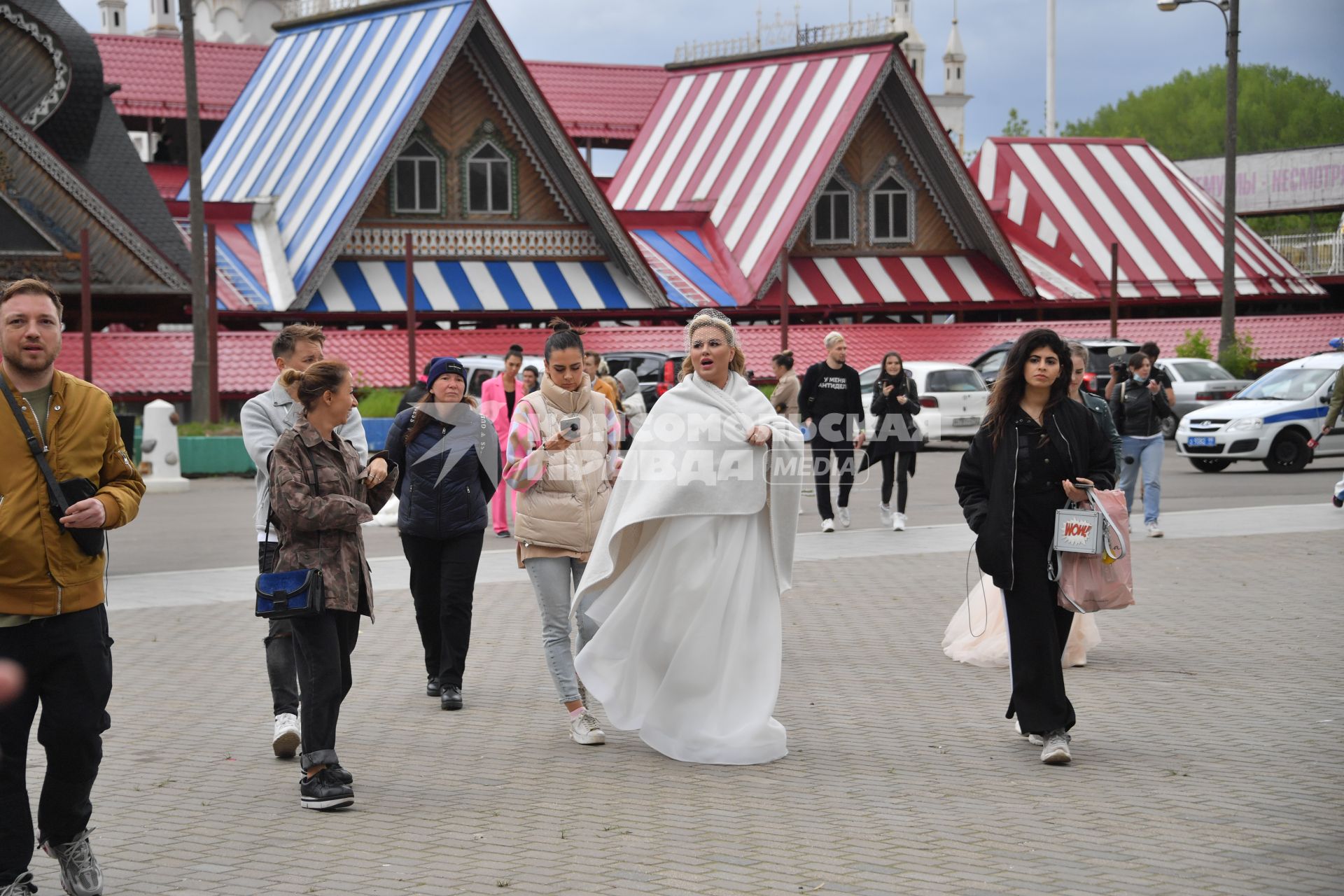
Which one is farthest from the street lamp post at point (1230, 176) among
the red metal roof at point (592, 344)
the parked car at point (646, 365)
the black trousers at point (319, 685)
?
the black trousers at point (319, 685)

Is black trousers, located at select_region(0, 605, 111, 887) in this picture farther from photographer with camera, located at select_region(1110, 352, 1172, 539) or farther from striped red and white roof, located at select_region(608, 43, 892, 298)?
striped red and white roof, located at select_region(608, 43, 892, 298)

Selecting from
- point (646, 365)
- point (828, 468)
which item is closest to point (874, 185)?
point (646, 365)

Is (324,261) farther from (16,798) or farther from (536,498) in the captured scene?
(16,798)

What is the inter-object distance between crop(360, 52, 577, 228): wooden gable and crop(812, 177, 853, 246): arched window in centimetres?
643

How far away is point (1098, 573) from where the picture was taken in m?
7.28

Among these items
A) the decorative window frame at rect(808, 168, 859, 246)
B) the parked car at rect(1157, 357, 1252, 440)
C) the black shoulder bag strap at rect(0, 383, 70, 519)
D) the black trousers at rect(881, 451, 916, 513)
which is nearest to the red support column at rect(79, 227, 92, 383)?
the black trousers at rect(881, 451, 916, 513)

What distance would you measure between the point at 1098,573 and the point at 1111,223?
1405 inches

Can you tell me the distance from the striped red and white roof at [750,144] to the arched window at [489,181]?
433 cm

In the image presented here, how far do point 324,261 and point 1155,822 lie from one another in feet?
92.1

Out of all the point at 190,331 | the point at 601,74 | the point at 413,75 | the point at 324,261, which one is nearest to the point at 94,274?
the point at 190,331

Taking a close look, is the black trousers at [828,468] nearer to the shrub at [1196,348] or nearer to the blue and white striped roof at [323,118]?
the blue and white striped roof at [323,118]

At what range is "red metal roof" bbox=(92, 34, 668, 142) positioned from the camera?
44.8 m

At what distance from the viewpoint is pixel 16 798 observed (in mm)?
5215

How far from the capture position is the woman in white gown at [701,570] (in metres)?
7.34
